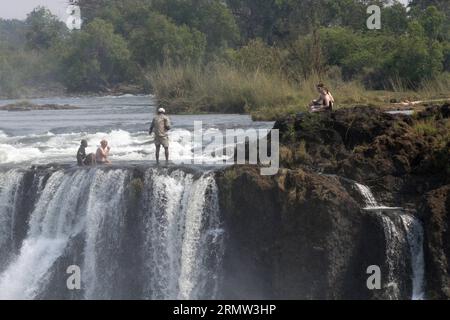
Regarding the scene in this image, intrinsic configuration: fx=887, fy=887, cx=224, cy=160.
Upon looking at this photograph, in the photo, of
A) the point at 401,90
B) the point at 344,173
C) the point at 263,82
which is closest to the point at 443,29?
the point at 401,90

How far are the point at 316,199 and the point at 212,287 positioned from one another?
2.39 m

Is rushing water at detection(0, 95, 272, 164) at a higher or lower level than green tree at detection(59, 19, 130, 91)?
lower

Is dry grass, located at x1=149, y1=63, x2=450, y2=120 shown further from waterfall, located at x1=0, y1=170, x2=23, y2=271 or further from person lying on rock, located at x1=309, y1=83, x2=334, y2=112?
waterfall, located at x1=0, y1=170, x2=23, y2=271

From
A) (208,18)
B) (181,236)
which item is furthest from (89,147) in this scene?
(208,18)

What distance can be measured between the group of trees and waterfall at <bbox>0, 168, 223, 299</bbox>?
19.2 m

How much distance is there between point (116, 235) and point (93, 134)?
11.7m

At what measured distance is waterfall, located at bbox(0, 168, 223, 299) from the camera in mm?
15484

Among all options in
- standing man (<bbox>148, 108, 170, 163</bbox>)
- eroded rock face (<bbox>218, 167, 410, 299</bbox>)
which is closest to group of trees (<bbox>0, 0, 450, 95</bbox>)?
standing man (<bbox>148, 108, 170, 163</bbox>)

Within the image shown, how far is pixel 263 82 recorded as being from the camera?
3444cm

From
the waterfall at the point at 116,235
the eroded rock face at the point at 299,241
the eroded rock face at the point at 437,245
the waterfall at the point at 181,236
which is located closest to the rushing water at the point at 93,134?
the waterfall at the point at 116,235

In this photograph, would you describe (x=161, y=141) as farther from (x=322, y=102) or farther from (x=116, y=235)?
(x=322, y=102)

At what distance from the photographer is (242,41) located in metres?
72.1

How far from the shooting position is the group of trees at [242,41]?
132 ft

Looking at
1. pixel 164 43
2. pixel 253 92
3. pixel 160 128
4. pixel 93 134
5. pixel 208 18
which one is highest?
pixel 208 18
